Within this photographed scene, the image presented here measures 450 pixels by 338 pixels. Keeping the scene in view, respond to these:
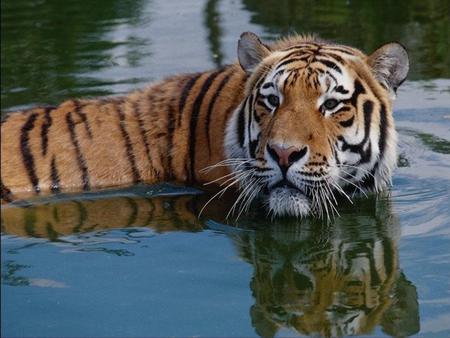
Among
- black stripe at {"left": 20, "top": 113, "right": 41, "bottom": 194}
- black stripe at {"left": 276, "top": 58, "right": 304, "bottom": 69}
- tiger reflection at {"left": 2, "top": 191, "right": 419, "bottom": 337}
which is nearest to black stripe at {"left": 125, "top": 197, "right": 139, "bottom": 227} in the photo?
tiger reflection at {"left": 2, "top": 191, "right": 419, "bottom": 337}

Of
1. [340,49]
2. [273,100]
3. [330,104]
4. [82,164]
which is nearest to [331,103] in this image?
[330,104]

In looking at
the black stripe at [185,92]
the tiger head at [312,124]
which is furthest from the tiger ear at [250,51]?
the black stripe at [185,92]

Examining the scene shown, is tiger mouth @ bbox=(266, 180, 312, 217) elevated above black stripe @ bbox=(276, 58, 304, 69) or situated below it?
below

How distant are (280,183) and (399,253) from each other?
1.90ft

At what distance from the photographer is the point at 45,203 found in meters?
4.92

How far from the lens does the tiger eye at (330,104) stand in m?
4.50

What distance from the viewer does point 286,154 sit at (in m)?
4.25

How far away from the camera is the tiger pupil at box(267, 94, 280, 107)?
4.55 m

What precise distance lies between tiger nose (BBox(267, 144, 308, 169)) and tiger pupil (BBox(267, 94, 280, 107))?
323 millimetres

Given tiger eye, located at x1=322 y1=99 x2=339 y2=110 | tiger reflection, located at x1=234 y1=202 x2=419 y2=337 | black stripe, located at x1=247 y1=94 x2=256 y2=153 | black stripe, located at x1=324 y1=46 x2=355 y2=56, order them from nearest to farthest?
tiger reflection, located at x1=234 y1=202 x2=419 y2=337 < tiger eye, located at x1=322 y1=99 x2=339 y2=110 < black stripe, located at x1=247 y1=94 x2=256 y2=153 < black stripe, located at x1=324 y1=46 x2=355 y2=56

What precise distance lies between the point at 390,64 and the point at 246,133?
0.72 meters

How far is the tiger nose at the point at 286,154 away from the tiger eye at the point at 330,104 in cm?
31

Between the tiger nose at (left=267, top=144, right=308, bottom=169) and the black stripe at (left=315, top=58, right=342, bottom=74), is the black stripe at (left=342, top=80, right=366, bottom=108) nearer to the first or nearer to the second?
the black stripe at (left=315, top=58, right=342, bottom=74)

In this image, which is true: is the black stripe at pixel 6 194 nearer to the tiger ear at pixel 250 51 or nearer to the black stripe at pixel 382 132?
the tiger ear at pixel 250 51
